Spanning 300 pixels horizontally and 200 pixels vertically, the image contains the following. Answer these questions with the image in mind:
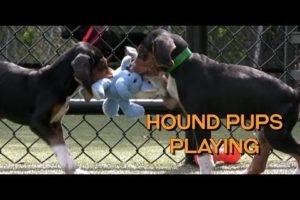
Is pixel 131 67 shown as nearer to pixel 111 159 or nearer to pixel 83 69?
pixel 83 69

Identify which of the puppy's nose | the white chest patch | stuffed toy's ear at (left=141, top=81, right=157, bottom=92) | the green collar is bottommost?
the white chest patch

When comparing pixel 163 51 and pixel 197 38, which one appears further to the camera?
pixel 197 38

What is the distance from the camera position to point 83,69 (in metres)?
3.72

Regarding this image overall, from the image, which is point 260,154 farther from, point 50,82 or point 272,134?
point 50,82

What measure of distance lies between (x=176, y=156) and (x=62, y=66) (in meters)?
1.21

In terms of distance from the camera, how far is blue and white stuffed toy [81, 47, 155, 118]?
366 cm

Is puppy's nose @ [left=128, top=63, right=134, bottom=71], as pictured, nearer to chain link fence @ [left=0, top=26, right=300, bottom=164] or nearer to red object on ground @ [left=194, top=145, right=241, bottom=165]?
chain link fence @ [left=0, top=26, right=300, bottom=164]

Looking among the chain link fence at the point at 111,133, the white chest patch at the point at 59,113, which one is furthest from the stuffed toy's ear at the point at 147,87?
the chain link fence at the point at 111,133

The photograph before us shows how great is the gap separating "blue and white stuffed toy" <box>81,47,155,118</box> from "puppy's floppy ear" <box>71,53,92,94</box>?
0.04m

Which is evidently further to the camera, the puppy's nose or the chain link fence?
the chain link fence

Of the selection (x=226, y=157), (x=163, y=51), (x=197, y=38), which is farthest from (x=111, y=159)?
(x=163, y=51)

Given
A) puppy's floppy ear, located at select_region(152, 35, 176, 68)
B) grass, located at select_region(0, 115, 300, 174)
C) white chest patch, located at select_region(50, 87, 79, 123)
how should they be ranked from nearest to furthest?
puppy's floppy ear, located at select_region(152, 35, 176, 68) → white chest patch, located at select_region(50, 87, 79, 123) → grass, located at select_region(0, 115, 300, 174)

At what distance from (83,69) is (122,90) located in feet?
0.79

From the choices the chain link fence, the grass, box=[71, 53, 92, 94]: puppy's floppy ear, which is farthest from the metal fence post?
box=[71, 53, 92, 94]: puppy's floppy ear
